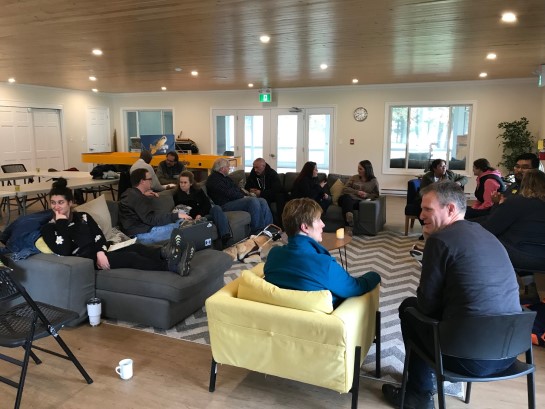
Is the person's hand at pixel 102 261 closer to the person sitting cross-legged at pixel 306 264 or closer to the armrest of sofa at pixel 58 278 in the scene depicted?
the armrest of sofa at pixel 58 278

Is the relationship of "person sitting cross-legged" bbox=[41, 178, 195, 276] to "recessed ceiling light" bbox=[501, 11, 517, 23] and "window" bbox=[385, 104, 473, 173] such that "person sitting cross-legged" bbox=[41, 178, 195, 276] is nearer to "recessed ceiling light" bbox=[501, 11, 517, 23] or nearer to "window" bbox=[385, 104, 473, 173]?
"recessed ceiling light" bbox=[501, 11, 517, 23]

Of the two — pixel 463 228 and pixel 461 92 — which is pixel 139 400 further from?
pixel 461 92

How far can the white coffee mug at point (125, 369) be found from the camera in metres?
2.54

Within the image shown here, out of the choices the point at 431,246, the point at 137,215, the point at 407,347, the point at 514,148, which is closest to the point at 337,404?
the point at 407,347

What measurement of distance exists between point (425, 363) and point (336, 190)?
4.56 meters

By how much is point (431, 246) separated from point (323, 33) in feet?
11.0

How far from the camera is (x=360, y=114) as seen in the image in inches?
408

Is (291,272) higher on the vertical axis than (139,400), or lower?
higher

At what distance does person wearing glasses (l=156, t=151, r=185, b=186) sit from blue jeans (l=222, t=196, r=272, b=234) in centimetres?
237

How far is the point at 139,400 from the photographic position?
2.36 meters

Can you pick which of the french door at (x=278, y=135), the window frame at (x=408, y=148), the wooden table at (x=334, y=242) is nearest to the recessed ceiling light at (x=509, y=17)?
the wooden table at (x=334, y=242)

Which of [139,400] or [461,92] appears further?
[461,92]

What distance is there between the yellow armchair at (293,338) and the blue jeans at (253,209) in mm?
3505

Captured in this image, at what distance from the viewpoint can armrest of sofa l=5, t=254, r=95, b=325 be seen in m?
3.08
